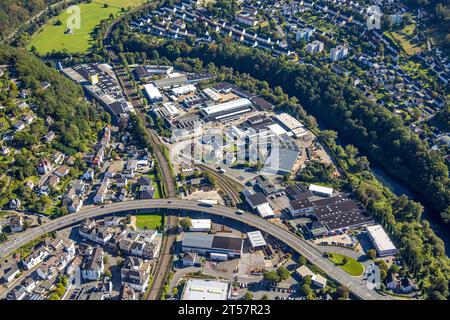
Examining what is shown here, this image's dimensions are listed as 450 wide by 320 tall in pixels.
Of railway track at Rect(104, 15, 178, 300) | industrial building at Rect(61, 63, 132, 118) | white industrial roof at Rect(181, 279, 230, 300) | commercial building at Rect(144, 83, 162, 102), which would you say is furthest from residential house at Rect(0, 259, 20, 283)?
commercial building at Rect(144, 83, 162, 102)

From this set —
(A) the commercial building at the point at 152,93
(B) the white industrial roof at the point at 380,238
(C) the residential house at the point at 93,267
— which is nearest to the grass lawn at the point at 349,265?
(B) the white industrial roof at the point at 380,238

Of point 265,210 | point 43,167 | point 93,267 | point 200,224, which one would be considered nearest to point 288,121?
point 265,210

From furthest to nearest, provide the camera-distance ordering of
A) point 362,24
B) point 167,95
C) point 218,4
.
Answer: point 218,4
point 362,24
point 167,95

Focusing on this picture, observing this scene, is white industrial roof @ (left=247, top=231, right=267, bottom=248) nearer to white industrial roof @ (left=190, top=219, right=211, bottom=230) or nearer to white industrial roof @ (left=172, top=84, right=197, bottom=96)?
white industrial roof @ (left=190, top=219, right=211, bottom=230)

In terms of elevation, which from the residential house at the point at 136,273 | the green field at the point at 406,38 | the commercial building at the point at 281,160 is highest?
the green field at the point at 406,38

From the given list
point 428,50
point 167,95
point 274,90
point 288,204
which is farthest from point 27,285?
point 428,50

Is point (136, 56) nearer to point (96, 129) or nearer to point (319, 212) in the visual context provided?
point (96, 129)

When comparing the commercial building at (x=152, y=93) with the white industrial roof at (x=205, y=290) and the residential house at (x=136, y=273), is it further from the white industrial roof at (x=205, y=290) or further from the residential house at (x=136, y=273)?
the white industrial roof at (x=205, y=290)
